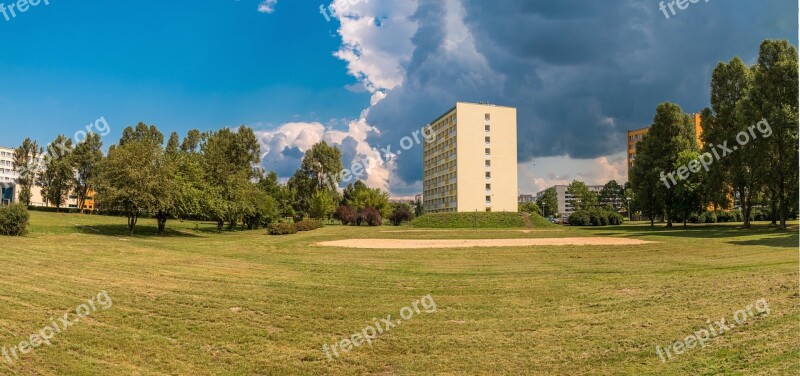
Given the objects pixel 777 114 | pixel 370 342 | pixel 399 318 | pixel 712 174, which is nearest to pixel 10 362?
pixel 370 342

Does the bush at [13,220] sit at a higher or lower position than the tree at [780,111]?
lower

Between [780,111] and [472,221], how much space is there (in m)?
44.1

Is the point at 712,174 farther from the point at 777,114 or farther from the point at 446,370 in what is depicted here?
the point at 446,370

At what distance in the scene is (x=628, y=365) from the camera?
778 cm

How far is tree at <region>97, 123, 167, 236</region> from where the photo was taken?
3953 centimetres

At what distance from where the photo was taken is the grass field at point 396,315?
8125 millimetres

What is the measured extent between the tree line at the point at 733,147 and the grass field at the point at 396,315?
35018 millimetres

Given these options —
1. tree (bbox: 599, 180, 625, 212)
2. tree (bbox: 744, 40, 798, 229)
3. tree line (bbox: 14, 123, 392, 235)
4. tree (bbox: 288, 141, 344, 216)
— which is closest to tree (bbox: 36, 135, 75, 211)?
tree line (bbox: 14, 123, 392, 235)

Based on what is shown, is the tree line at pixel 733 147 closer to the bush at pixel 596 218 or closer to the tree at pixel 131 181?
the bush at pixel 596 218

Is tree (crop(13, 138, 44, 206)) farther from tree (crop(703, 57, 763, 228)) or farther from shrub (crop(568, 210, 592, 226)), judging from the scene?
tree (crop(703, 57, 763, 228))

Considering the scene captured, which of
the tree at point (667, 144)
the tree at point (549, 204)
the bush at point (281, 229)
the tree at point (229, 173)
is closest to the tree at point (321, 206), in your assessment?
the tree at point (229, 173)

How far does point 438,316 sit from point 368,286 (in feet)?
14.7

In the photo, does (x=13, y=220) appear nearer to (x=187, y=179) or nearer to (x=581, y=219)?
(x=187, y=179)

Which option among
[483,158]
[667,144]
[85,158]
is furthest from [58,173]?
[667,144]
